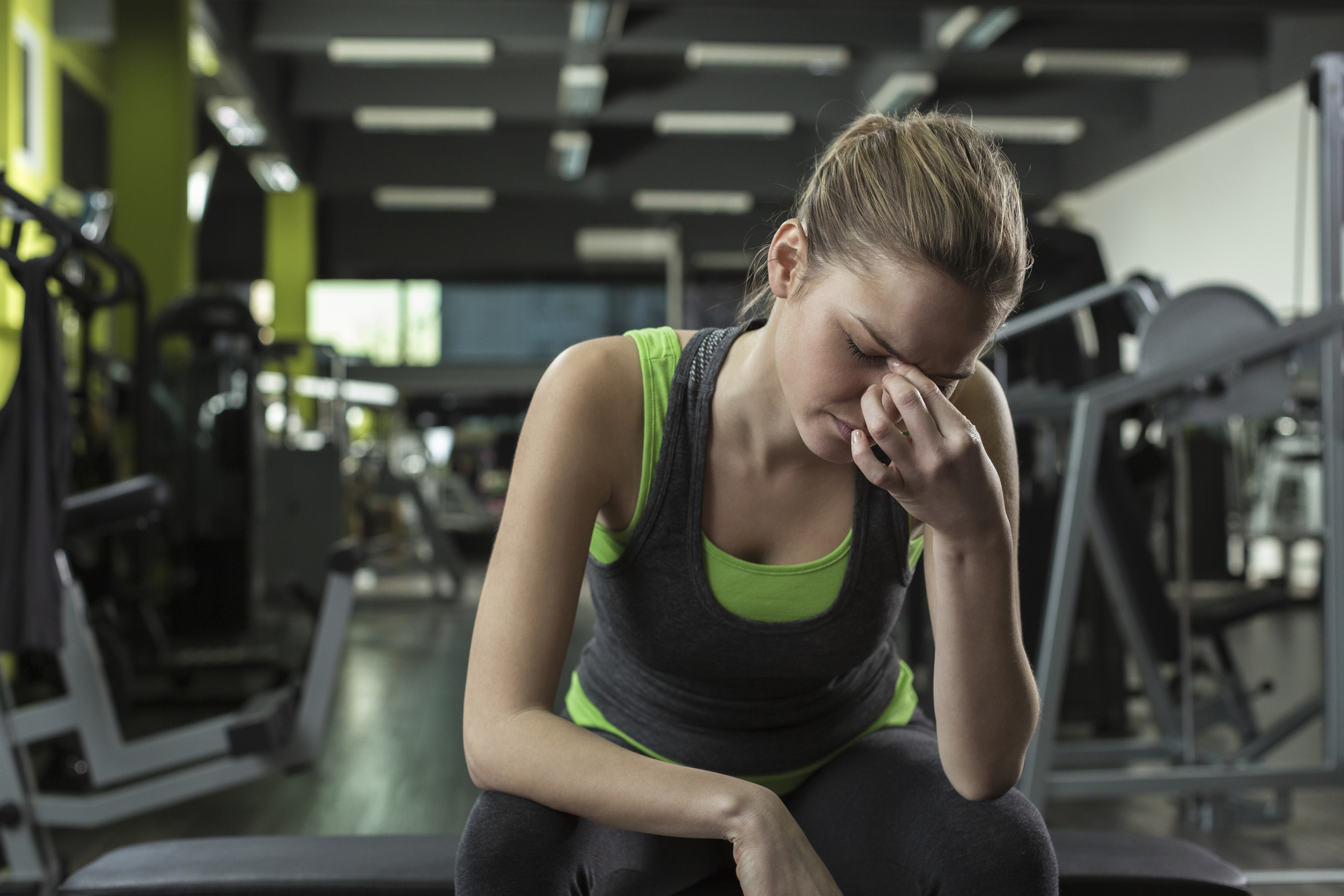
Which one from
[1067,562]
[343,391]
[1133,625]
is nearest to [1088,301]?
[1067,562]

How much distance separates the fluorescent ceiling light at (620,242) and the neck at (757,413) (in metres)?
10.4

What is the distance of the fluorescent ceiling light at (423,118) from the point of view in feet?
25.6

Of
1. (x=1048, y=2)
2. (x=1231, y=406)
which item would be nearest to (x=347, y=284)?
(x=1048, y=2)

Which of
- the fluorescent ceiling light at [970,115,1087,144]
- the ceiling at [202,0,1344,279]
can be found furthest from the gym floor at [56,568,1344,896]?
the fluorescent ceiling light at [970,115,1087,144]

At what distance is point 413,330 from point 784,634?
10.7 m

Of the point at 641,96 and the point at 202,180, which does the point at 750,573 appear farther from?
the point at 202,180

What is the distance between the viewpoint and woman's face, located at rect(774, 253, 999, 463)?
817mm

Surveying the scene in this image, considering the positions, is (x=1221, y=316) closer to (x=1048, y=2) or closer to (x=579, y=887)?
(x=579, y=887)

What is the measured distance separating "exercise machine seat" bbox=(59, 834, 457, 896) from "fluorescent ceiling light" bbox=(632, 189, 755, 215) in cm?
878

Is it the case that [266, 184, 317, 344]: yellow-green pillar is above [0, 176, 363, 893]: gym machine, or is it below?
above

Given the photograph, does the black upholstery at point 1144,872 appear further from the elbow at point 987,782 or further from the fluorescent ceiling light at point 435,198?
the fluorescent ceiling light at point 435,198

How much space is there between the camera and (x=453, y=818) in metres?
2.37

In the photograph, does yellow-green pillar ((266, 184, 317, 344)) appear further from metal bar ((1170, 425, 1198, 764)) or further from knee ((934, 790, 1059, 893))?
knee ((934, 790, 1059, 893))

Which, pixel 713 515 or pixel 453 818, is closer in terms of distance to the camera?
pixel 713 515
